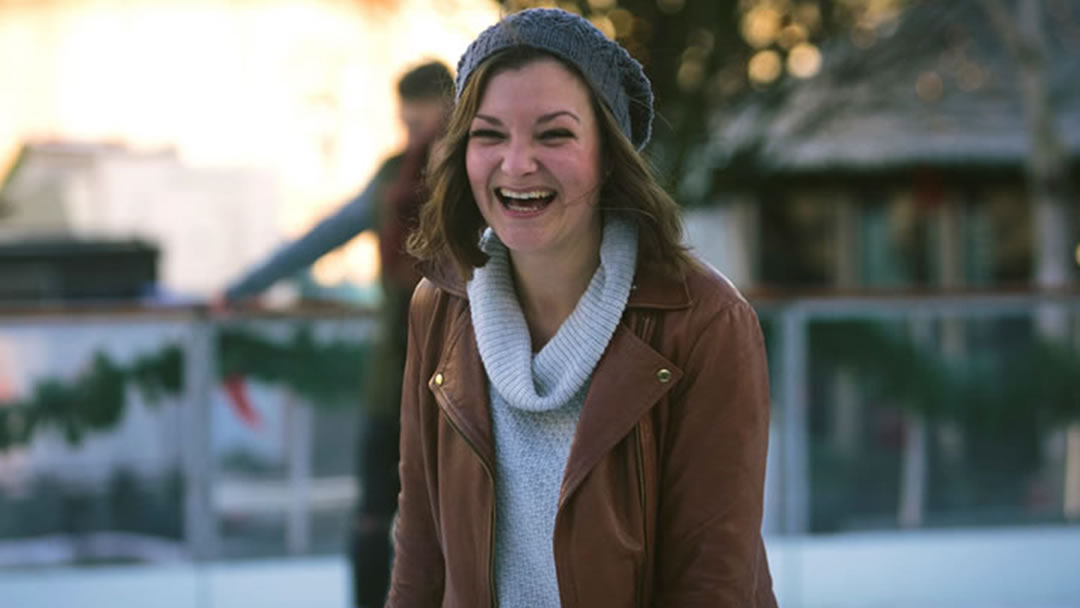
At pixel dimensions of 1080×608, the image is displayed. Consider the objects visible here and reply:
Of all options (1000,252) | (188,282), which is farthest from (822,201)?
(188,282)

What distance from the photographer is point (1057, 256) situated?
9.15 meters

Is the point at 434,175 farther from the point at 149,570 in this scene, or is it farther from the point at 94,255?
the point at 94,255

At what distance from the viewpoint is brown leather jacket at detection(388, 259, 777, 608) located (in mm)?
1827

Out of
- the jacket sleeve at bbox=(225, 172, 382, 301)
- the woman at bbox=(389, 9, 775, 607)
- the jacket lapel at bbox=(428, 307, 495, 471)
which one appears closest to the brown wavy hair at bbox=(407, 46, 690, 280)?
the woman at bbox=(389, 9, 775, 607)

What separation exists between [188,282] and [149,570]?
20.4ft

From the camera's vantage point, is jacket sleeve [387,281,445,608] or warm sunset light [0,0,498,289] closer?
jacket sleeve [387,281,445,608]

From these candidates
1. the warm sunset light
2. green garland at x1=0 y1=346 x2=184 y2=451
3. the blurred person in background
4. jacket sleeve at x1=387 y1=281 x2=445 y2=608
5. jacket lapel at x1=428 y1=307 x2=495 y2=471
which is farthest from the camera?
the warm sunset light

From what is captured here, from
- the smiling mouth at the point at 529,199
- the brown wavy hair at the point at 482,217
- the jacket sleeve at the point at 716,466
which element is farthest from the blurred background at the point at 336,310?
the jacket sleeve at the point at 716,466

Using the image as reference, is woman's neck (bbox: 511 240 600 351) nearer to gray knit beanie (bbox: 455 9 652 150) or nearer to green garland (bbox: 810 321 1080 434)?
gray knit beanie (bbox: 455 9 652 150)

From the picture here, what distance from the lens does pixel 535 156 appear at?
187cm

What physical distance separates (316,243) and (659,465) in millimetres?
2236

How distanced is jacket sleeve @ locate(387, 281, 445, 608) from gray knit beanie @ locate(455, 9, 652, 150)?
1.34ft

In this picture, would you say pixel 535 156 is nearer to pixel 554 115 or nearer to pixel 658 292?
pixel 554 115

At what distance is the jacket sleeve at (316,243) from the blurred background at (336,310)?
0.10 metres
